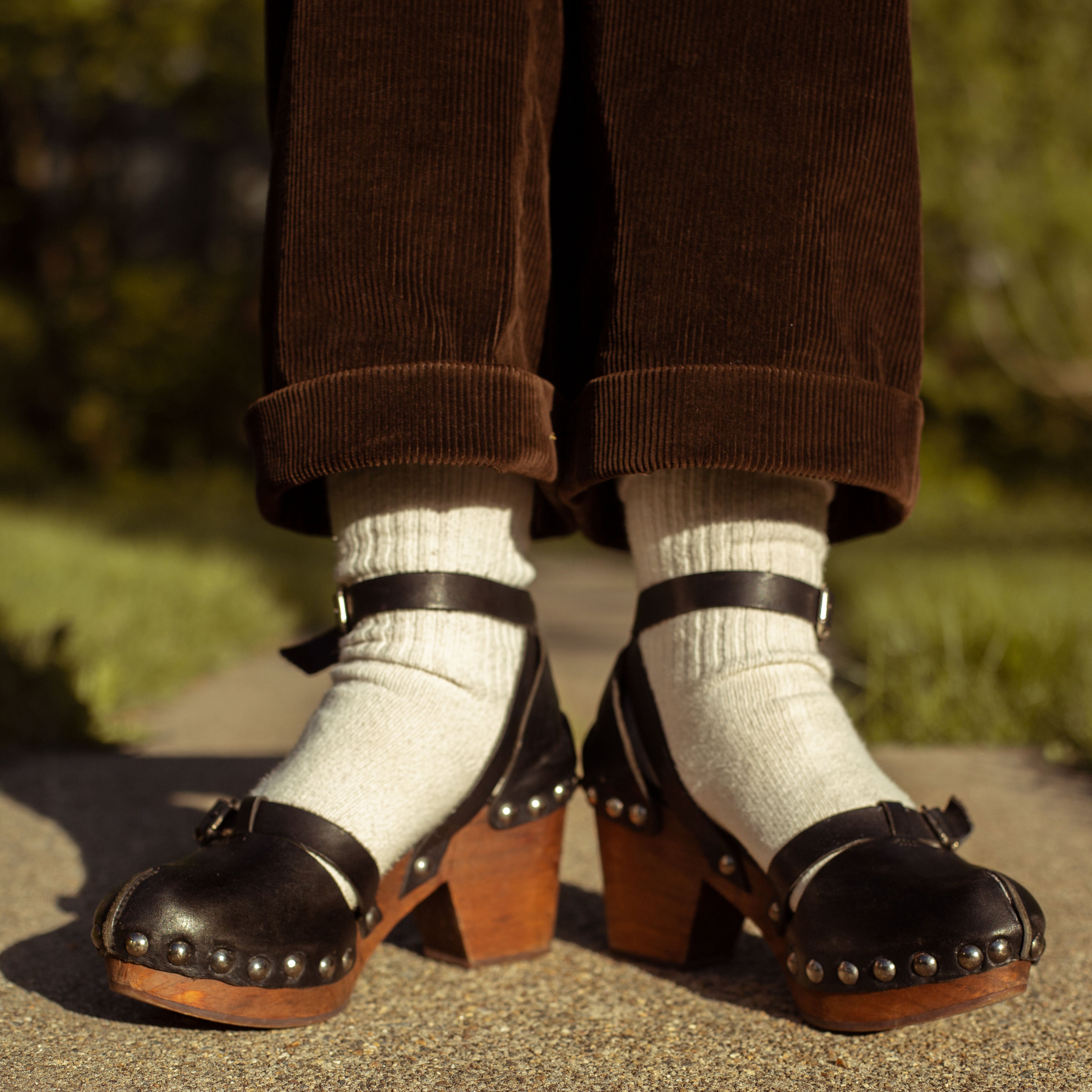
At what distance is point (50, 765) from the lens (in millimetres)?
1310

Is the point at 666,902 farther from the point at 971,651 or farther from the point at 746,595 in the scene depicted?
the point at 971,651

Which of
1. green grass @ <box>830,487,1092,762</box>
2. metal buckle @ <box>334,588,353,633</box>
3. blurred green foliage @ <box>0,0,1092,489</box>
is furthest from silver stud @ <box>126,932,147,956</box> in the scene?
blurred green foliage @ <box>0,0,1092,489</box>

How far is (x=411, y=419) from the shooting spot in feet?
2.31

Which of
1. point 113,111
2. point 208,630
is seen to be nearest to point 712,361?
point 208,630

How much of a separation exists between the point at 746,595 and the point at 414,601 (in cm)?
23

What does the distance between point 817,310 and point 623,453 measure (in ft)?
0.50

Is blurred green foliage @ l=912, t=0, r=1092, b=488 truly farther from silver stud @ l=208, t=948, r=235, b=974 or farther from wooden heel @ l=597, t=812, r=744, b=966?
silver stud @ l=208, t=948, r=235, b=974

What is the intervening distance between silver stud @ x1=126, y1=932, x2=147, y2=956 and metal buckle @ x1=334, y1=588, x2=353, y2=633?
0.88ft

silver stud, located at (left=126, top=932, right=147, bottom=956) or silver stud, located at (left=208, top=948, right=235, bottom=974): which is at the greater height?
silver stud, located at (left=126, top=932, right=147, bottom=956)

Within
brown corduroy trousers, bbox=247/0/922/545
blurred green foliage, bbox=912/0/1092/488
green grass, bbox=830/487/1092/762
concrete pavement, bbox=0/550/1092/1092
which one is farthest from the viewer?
blurred green foliage, bbox=912/0/1092/488

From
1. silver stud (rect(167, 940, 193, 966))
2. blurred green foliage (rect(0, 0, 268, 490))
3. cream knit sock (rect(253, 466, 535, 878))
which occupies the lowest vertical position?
blurred green foliage (rect(0, 0, 268, 490))

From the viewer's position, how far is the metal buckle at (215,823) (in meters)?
0.70

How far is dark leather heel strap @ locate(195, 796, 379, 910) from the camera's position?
69 cm

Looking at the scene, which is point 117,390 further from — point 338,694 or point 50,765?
point 338,694
